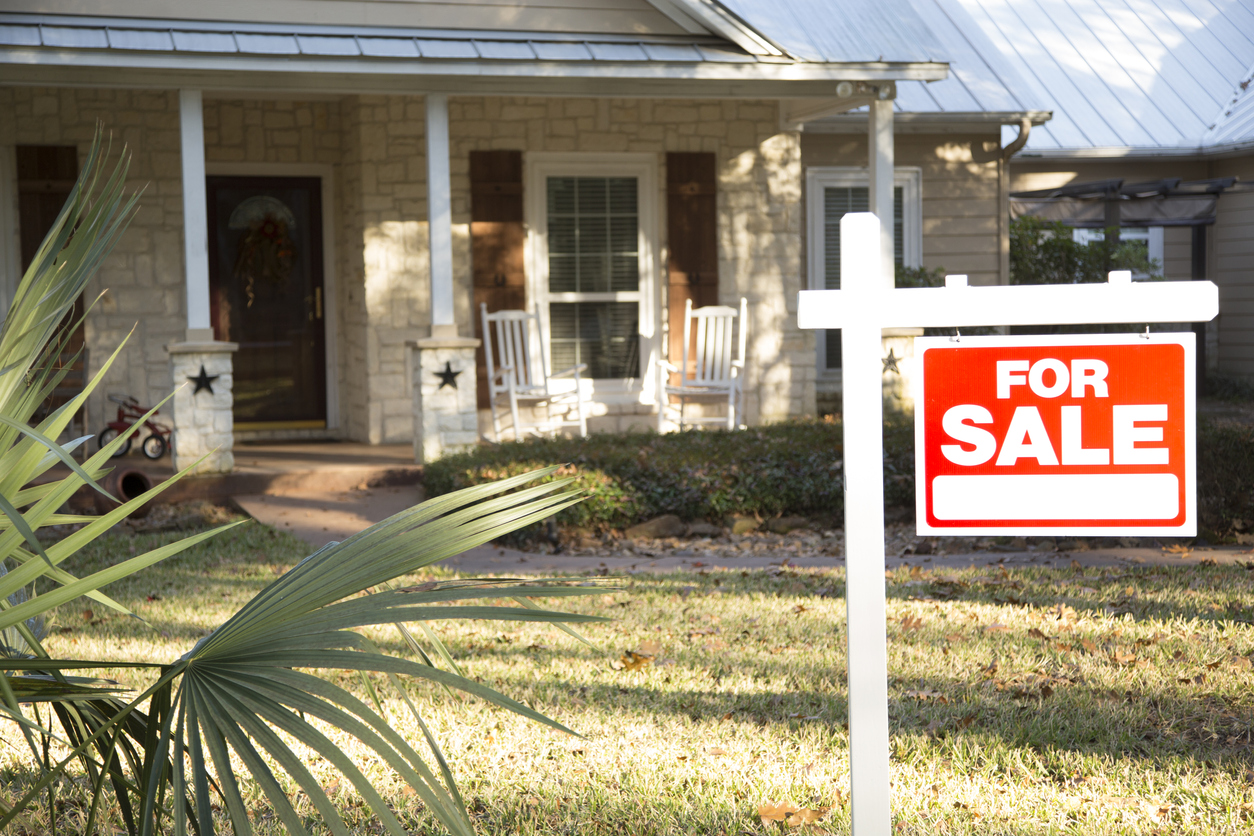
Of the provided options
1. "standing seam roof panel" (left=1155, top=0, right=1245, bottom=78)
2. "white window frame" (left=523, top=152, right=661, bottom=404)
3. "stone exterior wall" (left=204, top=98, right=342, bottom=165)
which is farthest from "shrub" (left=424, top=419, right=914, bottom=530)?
"standing seam roof panel" (left=1155, top=0, right=1245, bottom=78)

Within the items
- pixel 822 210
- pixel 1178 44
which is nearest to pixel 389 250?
pixel 822 210

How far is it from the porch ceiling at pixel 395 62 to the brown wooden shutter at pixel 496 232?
118 centimetres

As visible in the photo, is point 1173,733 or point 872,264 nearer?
point 872,264

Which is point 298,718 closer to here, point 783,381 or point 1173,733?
point 1173,733

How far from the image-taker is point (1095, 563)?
5.97 m

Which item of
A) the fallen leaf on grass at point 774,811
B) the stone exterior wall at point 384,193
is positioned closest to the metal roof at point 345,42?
the stone exterior wall at point 384,193

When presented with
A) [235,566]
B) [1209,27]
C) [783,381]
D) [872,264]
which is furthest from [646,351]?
[1209,27]

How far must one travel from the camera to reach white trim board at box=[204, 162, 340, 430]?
33.2 ft

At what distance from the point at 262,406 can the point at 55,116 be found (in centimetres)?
284

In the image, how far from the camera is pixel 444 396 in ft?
27.3

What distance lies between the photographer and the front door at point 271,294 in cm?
1015

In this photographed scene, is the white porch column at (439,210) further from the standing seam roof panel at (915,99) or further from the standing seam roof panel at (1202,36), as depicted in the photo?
the standing seam roof panel at (1202,36)

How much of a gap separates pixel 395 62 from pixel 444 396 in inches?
90.5

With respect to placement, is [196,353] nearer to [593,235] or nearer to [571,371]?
[571,371]
